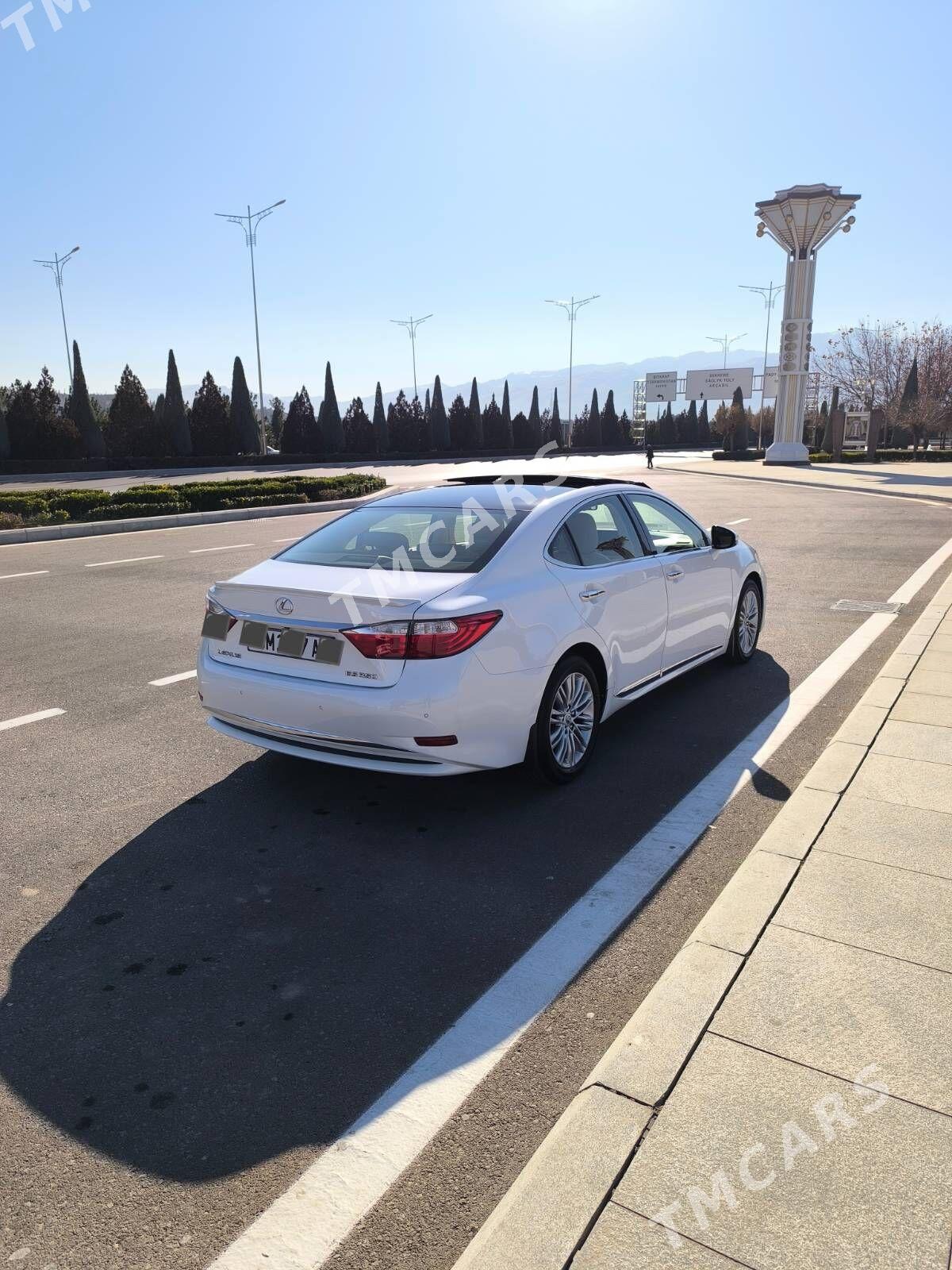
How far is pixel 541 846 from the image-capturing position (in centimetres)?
409

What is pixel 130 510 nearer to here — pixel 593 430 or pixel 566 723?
pixel 566 723

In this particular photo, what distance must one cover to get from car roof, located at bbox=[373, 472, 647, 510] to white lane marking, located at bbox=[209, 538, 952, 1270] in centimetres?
187

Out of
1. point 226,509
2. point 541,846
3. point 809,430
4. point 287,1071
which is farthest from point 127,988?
point 809,430

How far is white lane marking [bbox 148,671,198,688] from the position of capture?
6.68m

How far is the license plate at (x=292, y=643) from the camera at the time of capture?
4102 mm

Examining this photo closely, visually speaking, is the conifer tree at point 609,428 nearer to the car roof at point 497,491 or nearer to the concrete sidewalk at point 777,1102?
the car roof at point 497,491

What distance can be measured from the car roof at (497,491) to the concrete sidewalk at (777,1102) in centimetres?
232

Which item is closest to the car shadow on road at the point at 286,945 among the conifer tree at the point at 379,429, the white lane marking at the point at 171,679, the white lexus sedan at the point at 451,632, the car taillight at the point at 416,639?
the white lexus sedan at the point at 451,632

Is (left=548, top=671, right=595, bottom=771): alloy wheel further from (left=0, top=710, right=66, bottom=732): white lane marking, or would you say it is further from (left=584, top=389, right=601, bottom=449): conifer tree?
(left=584, top=389, right=601, bottom=449): conifer tree

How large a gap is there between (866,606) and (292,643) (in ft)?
24.1

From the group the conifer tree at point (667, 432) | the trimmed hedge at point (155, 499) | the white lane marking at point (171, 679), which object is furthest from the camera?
the conifer tree at point (667, 432)

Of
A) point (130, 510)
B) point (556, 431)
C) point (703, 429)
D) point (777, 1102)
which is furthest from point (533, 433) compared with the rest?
point (777, 1102)

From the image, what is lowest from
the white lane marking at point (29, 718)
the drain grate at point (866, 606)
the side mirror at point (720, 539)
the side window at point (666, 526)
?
the drain grate at point (866, 606)

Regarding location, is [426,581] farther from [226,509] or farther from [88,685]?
[226,509]
